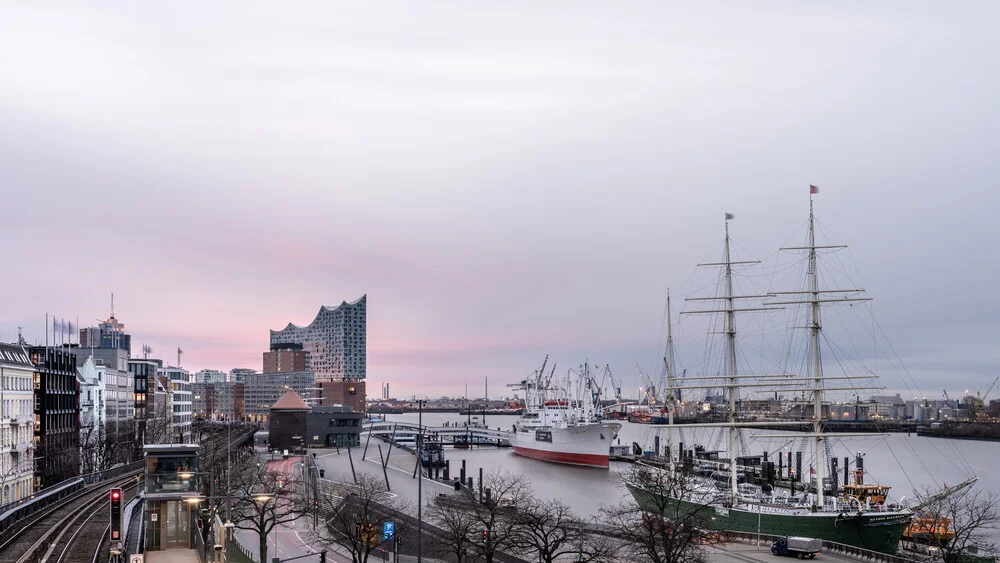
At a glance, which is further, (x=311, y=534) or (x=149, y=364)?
(x=149, y=364)

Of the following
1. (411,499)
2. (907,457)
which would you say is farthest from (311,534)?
(907,457)

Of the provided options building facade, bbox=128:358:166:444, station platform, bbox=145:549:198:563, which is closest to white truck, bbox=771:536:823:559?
station platform, bbox=145:549:198:563

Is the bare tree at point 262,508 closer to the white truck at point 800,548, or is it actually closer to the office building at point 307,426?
the white truck at point 800,548

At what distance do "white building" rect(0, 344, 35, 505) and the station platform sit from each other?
3050 cm

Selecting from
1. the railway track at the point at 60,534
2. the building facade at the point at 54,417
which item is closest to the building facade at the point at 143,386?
the building facade at the point at 54,417

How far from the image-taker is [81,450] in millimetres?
89188

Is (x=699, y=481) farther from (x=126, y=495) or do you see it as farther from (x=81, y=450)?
(x=81, y=450)

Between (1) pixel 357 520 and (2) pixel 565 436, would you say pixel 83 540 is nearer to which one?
(1) pixel 357 520

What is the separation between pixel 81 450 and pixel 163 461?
55.2 metres

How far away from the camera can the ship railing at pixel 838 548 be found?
158 ft

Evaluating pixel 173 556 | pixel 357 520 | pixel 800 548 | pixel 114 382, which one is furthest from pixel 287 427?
pixel 800 548

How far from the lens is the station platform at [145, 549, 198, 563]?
38.9 m

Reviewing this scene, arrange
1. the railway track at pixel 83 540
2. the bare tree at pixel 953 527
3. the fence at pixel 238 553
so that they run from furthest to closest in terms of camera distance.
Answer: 1. the bare tree at pixel 953 527
2. the fence at pixel 238 553
3. the railway track at pixel 83 540

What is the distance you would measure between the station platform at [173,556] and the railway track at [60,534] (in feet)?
7.96
